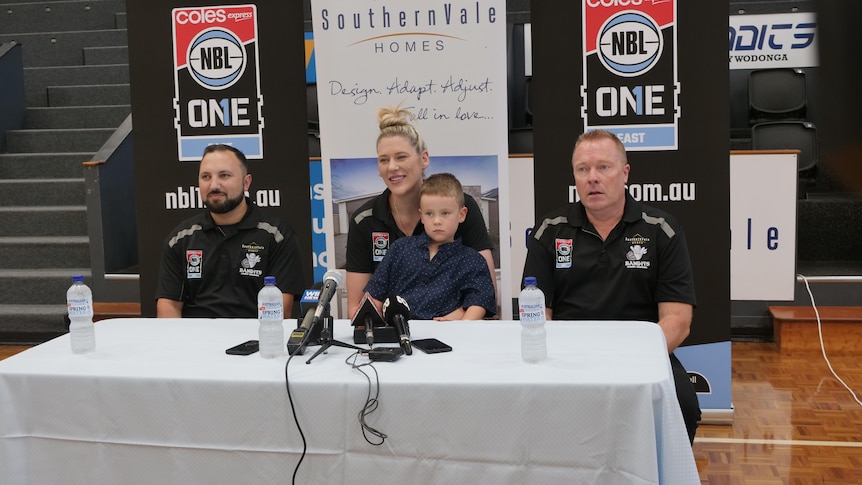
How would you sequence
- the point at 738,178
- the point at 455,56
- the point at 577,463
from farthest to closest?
the point at 738,178
the point at 455,56
the point at 577,463

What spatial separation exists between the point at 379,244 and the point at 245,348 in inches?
50.5

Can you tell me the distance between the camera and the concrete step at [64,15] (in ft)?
30.1

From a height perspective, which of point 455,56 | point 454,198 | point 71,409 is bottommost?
point 71,409

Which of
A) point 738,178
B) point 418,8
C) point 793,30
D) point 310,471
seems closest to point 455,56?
point 418,8

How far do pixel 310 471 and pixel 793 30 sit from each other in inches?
255

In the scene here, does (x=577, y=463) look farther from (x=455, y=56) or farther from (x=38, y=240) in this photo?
(x=38, y=240)

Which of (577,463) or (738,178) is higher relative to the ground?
(738,178)

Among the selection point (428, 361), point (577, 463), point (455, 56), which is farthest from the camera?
point (455, 56)

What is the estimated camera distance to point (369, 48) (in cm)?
407

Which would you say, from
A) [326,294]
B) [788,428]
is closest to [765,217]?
[788,428]

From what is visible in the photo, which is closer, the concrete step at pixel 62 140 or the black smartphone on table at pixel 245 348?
the black smartphone on table at pixel 245 348

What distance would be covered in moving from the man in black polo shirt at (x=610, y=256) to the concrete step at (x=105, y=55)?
678cm

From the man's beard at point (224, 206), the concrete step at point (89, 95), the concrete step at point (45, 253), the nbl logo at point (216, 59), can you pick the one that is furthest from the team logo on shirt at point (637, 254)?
the concrete step at point (89, 95)

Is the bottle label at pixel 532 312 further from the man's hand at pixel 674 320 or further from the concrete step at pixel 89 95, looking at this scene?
the concrete step at pixel 89 95
